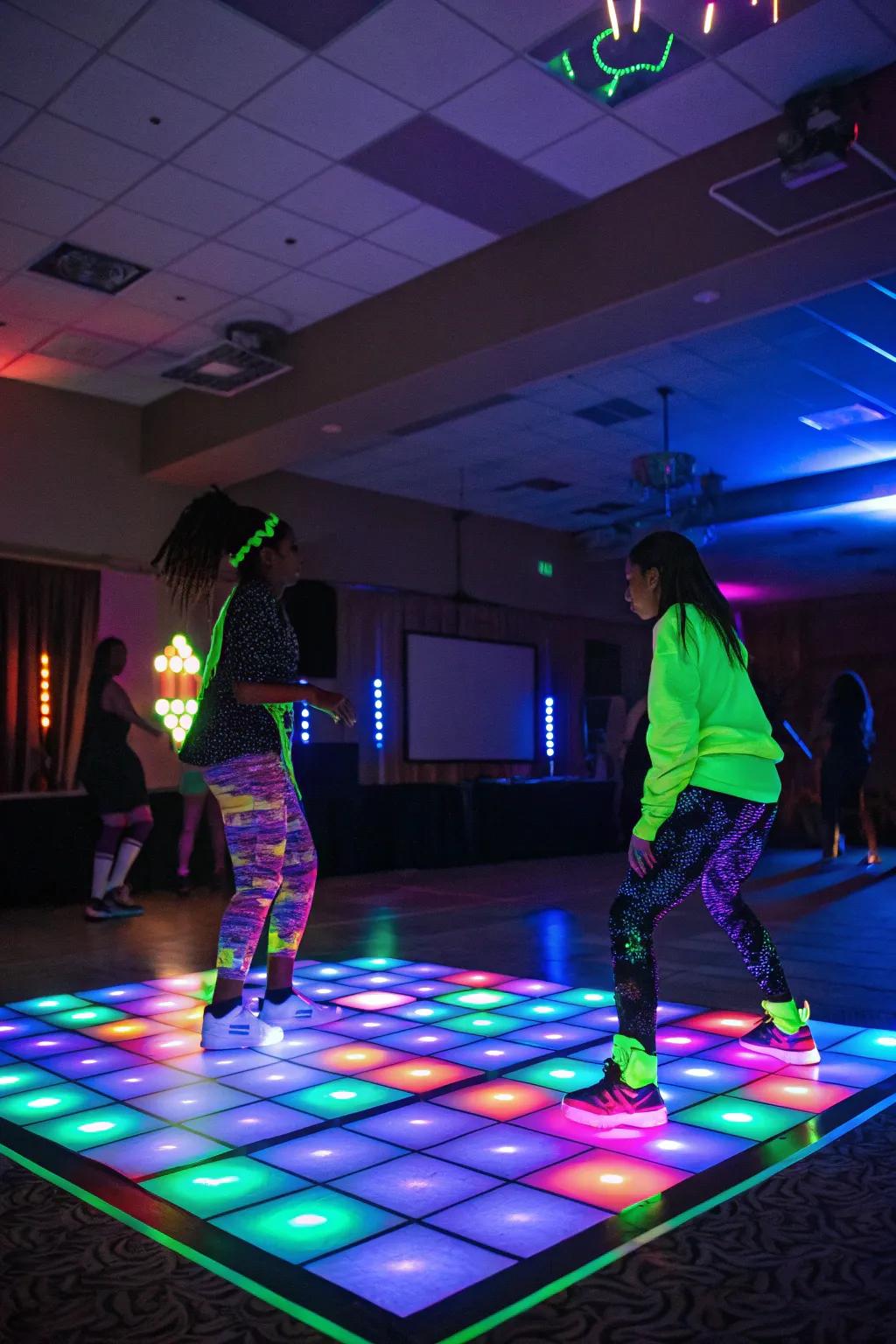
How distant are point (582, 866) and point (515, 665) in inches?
103

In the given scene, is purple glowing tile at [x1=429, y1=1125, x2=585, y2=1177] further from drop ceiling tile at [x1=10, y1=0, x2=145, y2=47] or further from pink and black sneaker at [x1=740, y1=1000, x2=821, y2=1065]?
drop ceiling tile at [x1=10, y1=0, x2=145, y2=47]

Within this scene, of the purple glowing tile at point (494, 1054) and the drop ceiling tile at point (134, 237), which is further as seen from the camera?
the drop ceiling tile at point (134, 237)

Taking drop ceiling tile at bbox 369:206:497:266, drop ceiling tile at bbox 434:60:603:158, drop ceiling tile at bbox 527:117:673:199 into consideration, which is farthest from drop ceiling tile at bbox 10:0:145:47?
drop ceiling tile at bbox 527:117:673:199

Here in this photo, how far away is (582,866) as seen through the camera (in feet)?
27.3

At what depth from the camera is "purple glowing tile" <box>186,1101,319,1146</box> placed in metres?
2.15

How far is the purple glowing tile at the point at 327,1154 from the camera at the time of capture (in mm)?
1977

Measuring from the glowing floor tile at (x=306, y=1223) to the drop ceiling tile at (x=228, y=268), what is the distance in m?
A: 4.48

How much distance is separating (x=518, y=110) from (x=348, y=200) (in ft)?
3.14

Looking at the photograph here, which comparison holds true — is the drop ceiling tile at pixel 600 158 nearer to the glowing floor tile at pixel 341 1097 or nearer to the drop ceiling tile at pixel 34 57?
the drop ceiling tile at pixel 34 57

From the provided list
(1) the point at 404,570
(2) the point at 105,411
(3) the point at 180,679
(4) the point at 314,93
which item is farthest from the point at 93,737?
(1) the point at 404,570

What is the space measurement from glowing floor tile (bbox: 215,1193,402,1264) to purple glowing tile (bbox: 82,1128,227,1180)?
28cm

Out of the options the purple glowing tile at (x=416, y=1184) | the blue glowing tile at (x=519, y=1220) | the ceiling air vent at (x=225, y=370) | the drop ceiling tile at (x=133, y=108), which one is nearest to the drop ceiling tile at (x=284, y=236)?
the drop ceiling tile at (x=133, y=108)

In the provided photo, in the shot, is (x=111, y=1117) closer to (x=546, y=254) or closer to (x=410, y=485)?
(x=546, y=254)

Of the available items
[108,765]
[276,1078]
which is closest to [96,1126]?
[276,1078]
